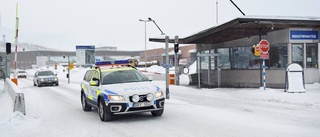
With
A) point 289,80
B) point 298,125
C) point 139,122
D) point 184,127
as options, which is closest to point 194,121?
point 184,127

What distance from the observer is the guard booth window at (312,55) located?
2020 cm

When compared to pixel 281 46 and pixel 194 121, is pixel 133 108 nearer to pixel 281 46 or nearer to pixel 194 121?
pixel 194 121

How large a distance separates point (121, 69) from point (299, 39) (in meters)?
12.6

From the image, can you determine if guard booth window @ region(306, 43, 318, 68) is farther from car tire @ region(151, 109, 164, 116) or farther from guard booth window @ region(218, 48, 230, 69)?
car tire @ region(151, 109, 164, 116)

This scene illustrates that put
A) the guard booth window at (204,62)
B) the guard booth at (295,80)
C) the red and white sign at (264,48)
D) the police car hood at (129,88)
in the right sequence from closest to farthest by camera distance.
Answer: the police car hood at (129,88)
the guard booth at (295,80)
the red and white sign at (264,48)
the guard booth window at (204,62)

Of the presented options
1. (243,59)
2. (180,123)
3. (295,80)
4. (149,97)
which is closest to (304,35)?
(295,80)

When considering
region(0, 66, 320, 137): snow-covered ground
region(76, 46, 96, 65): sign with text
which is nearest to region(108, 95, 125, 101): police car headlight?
region(0, 66, 320, 137): snow-covered ground

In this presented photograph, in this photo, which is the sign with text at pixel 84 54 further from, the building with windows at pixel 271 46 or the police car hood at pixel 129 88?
the police car hood at pixel 129 88

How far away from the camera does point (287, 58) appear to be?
20.1m

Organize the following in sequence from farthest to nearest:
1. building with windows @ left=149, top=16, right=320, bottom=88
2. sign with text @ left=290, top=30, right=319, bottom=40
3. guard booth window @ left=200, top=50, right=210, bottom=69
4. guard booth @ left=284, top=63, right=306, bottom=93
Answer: guard booth window @ left=200, top=50, right=210, bottom=69, sign with text @ left=290, top=30, right=319, bottom=40, building with windows @ left=149, top=16, right=320, bottom=88, guard booth @ left=284, top=63, right=306, bottom=93

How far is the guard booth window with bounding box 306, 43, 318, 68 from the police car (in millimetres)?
12861

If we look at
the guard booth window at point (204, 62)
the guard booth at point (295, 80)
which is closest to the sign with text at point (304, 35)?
the guard booth at point (295, 80)

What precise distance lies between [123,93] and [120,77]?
1.61 metres

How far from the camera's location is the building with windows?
18219mm
